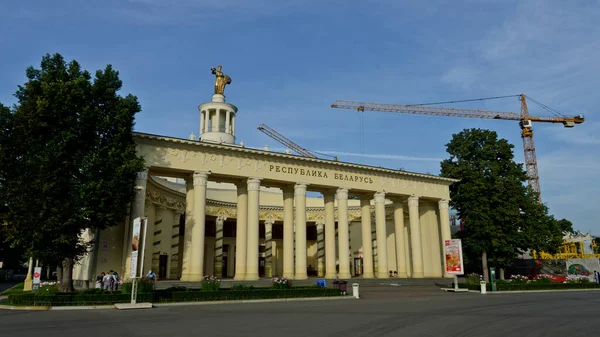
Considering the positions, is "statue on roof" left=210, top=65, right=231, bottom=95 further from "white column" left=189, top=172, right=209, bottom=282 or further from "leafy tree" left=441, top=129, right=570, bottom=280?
"leafy tree" left=441, top=129, right=570, bottom=280

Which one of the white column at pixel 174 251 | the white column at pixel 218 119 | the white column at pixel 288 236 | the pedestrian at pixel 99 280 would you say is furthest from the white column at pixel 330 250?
the pedestrian at pixel 99 280

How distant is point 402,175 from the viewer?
4750 cm

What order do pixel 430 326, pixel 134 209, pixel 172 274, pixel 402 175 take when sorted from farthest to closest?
pixel 402 175 < pixel 172 274 < pixel 134 209 < pixel 430 326

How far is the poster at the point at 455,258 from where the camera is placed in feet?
113

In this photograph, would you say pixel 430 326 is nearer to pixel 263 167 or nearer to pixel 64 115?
pixel 64 115

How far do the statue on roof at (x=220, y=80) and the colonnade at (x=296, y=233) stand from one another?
14054 millimetres

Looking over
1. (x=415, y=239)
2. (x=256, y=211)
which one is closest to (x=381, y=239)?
(x=415, y=239)

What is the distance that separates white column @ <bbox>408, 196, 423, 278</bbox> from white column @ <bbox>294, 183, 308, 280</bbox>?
14069 millimetres

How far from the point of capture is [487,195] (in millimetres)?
46875

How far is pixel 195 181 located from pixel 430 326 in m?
25.3

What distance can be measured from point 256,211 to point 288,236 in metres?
4.83

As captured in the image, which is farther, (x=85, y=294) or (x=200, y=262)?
(x=200, y=262)

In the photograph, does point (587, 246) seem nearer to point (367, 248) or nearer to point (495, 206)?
point (495, 206)

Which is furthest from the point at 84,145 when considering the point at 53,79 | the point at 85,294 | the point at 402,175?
the point at 402,175
